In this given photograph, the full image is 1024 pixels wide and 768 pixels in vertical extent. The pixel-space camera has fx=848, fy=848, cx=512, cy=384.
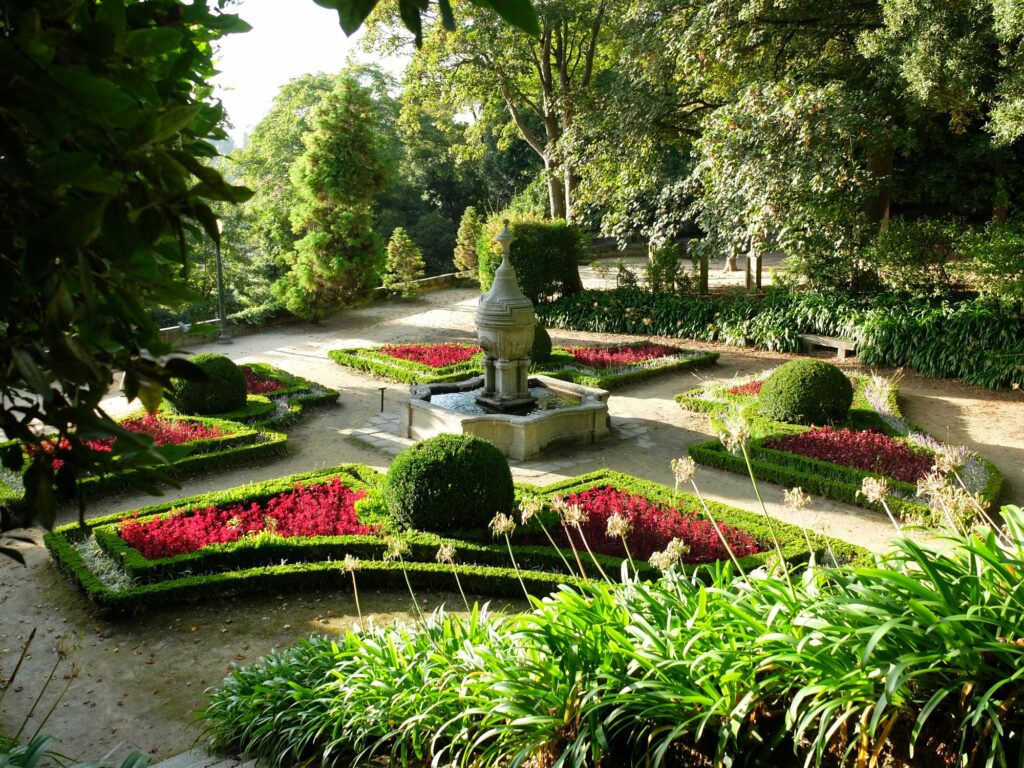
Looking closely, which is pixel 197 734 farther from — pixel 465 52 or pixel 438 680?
pixel 465 52

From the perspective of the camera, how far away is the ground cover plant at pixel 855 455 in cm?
900

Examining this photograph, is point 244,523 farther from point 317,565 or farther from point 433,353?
point 433,353

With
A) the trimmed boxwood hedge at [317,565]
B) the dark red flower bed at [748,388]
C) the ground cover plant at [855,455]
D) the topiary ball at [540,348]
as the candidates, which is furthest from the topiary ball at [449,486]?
the topiary ball at [540,348]

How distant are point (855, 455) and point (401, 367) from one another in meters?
8.09

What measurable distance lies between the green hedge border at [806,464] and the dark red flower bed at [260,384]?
6.80 meters

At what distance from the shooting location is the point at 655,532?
787 cm

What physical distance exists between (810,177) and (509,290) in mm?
6208

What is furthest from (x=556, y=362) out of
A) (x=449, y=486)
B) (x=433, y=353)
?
(x=449, y=486)

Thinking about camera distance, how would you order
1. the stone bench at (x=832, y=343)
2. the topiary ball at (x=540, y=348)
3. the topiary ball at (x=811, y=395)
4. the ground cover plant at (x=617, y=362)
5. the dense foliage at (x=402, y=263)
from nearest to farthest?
the topiary ball at (x=811, y=395) < the ground cover plant at (x=617, y=362) < the topiary ball at (x=540, y=348) < the stone bench at (x=832, y=343) < the dense foliage at (x=402, y=263)

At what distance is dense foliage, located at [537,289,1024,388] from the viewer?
1373cm

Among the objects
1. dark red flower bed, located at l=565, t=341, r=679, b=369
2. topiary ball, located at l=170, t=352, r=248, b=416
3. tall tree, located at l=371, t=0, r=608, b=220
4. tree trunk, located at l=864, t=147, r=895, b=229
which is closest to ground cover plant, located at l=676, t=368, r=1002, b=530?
dark red flower bed, located at l=565, t=341, r=679, b=369

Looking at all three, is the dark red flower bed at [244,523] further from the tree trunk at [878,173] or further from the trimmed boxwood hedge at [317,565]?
the tree trunk at [878,173]

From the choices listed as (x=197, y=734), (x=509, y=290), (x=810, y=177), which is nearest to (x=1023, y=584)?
(x=197, y=734)

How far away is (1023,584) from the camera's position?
2.56 metres
